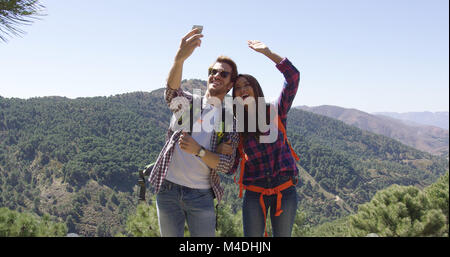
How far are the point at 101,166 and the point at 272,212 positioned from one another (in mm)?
87986

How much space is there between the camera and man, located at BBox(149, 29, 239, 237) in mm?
1906

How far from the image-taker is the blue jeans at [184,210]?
6.26 feet

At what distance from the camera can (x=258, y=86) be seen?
6.97 feet

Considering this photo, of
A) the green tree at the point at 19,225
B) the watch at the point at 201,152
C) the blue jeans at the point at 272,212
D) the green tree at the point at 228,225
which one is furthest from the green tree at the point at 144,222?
the watch at the point at 201,152

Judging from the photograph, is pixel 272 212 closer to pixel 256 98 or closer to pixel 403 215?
pixel 256 98

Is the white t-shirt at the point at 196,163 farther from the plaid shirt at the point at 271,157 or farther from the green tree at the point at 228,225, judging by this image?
the green tree at the point at 228,225

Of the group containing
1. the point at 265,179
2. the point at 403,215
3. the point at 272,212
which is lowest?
the point at 403,215

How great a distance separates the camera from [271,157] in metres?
2.17

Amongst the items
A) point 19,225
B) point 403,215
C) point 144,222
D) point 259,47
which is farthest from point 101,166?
point 259,47

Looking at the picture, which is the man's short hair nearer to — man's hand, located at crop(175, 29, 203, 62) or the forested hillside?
man's hand, located at crop(175, 29, 203, 62)

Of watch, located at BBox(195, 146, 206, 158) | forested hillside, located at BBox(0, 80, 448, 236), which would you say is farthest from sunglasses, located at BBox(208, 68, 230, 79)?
forested hillside, located at BBox(0, 80, 448, 236)

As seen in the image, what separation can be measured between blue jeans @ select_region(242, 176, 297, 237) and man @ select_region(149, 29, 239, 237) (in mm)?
295
